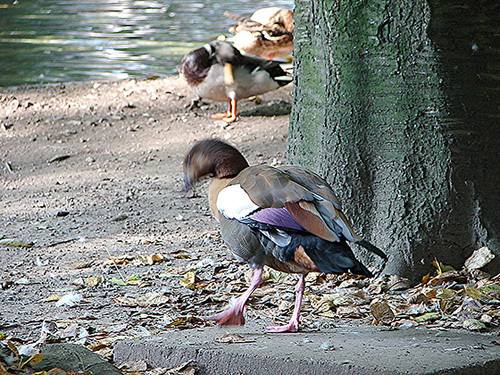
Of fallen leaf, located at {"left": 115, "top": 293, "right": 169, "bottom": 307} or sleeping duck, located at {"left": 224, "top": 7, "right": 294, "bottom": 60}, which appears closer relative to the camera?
fallen leaf, located at {"left": 115, "top": 293, "right": 169, "bottom": 307}

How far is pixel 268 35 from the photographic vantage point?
11023 mm

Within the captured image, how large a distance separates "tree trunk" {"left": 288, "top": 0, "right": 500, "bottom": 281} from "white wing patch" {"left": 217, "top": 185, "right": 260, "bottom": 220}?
1.04m

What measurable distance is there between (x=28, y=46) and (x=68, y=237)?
9.38 metres

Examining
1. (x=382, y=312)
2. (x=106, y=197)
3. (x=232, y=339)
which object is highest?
(x=232, y=339)

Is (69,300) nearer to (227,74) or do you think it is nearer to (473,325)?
(473,325)

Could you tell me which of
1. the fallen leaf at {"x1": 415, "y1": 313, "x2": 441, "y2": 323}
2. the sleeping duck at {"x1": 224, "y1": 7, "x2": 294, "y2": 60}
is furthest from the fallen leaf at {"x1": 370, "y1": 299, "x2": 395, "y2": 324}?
the sleeping duck at {"x1": 224, "y1": 7, "x2": 294, "y2": 60}

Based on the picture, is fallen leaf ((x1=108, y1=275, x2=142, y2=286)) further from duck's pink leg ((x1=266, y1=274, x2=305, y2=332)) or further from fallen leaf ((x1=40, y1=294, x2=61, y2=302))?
duck's pink leg ((x1=266, y1=274, x2=305, y2=332))

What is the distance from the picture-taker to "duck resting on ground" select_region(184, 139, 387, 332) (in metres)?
3.14

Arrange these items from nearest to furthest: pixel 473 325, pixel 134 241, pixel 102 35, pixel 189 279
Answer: pixel 473 325 < pixel 189 279 < pixel 134 241 < pixel 102 35

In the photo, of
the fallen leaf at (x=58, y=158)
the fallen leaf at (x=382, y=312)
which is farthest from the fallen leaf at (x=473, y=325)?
the fallen leaf at (x=58, y=158)

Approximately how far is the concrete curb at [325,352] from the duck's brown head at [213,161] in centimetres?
88

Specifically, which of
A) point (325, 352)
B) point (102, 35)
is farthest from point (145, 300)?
point (102, 35)

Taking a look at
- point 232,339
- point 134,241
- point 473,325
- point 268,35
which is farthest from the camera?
point 268,35

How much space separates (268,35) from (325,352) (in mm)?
8730
